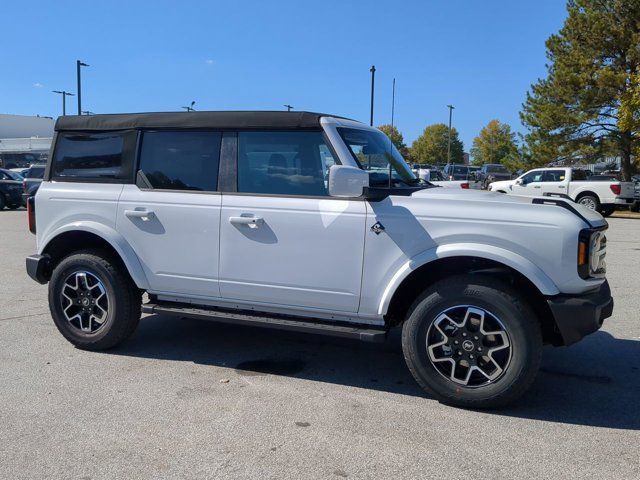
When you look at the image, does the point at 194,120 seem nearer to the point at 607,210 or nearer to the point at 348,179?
the point at 348,179

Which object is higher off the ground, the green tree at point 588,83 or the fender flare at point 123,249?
the green tree at point 588,83

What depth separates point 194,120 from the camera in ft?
16.0

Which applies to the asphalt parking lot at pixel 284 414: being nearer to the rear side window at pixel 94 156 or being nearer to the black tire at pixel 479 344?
the black tire at pixel 479 344

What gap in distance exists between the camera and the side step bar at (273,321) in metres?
4.23

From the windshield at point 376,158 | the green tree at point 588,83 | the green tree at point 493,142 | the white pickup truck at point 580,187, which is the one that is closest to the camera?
the windshield at point 376,158

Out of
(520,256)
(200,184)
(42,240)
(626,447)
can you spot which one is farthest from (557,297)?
(42,240)

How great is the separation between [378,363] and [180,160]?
2419 millimetres

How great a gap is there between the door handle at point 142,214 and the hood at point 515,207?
7.09 ft

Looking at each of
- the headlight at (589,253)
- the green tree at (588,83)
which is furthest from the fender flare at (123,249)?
the green tree at (588,83)

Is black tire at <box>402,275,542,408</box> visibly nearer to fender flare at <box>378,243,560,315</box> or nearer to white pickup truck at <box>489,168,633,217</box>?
fender flare at <box>378,243,560,315</box>

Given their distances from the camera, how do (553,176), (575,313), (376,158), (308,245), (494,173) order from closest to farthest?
(575,313), (308,245), (376,158), (553,176), (494,173)

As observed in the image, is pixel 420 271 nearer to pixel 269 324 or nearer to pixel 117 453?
pixel 269 324

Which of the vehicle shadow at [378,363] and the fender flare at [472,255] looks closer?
the fender flare at [472,255]

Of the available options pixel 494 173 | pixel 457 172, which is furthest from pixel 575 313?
pixel 457 172
